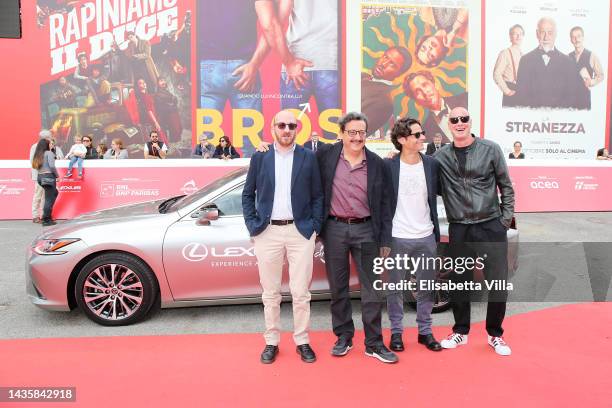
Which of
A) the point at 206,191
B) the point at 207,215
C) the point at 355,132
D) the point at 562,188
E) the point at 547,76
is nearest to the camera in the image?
the point at 355,132

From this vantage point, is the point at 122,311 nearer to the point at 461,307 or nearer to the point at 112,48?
the point at 461,307

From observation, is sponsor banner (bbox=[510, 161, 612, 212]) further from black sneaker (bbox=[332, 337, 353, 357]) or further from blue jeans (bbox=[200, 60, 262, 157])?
black sneaker (bbox=[332, 337, 353, 357])

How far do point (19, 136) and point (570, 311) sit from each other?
15.1 meters

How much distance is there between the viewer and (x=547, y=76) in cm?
1794

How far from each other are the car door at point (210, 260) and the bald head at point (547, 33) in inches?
665

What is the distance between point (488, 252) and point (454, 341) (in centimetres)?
78

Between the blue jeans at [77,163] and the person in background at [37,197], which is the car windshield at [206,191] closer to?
the blue jeans at [77,163]

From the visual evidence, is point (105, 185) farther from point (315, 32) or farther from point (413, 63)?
point (413, 63)

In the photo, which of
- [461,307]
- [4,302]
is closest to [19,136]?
[4,302]

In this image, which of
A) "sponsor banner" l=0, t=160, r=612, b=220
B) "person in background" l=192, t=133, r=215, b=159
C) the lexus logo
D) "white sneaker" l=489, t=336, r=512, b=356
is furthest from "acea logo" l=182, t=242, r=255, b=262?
"person in background" l=192, t=133, r=215, b=159

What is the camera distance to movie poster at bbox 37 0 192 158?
15.2 meters

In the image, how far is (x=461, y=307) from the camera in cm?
411

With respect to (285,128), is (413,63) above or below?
above

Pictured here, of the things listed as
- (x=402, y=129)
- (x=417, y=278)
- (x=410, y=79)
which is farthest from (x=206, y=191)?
(x=410, y=79)
